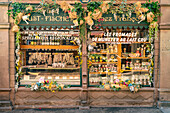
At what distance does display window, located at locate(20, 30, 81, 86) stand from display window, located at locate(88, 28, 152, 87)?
0.83m

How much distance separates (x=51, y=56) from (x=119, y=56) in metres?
3.32

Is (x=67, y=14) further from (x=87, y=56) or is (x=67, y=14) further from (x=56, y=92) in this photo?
(x=56, y=92)

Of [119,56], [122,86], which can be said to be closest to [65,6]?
[119,56]

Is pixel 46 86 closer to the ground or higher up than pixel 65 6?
closer to the ground

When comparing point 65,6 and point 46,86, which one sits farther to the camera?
point 46,86

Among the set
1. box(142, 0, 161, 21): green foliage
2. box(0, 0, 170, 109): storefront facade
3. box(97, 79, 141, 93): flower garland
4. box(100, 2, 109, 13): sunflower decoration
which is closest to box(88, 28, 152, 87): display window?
box(0, 0, 170, 109): storefront facade

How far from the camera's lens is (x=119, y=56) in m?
7.33

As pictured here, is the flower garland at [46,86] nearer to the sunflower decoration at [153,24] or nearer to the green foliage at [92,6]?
the green foliage at [92,6]

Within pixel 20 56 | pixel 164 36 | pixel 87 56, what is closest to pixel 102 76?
pixel 87 56

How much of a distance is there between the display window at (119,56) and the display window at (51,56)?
829mm

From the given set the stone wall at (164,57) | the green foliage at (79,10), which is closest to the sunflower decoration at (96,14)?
the green foliage at (79,10)

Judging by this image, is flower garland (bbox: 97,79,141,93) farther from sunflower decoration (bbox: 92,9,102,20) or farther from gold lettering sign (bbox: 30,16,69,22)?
gold lettering sign (bbox: 30,16,69,22)

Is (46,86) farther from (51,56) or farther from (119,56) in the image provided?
(119,56)

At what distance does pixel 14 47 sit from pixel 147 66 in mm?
6101
